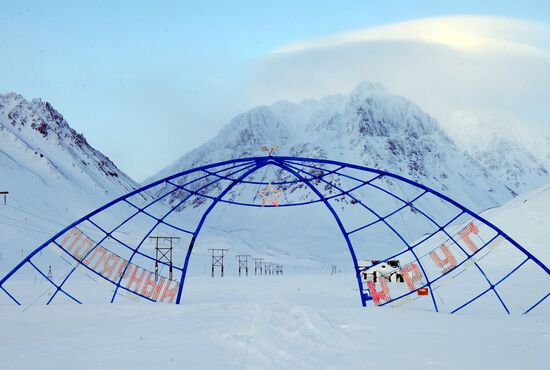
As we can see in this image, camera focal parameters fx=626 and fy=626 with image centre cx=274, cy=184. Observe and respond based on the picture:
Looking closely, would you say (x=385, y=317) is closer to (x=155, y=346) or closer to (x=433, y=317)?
(x=433, y=317)

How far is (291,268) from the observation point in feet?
526

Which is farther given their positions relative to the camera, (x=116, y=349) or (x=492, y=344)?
(x=492, y=344)

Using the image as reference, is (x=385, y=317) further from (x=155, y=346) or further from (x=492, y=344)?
(x=155, y=346)

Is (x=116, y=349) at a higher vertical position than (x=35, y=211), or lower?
lower

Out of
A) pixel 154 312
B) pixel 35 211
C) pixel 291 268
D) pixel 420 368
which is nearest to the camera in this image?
pixel 420 368

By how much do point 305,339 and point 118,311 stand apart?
29.5 feet

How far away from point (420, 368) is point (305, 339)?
11.3 feet

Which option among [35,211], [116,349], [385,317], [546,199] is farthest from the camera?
[35,211]

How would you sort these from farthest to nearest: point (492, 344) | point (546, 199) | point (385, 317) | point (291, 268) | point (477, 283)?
point (291, 268)
point (546, 199)
point (477, 283)
point (385, 317)
point (492, 344)

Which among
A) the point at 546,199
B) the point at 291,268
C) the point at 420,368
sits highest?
the point at 291,268

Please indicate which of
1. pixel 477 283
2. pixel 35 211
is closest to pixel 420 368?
pixel 477 283

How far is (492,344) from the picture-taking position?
44.2 feet

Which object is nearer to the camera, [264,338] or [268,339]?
[268,339]

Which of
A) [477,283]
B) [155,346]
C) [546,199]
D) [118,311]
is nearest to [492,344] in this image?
[155,346]
